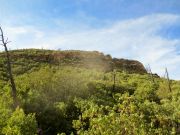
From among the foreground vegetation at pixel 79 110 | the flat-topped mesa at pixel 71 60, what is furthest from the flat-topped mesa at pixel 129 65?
the foreground vegetation at pixel 79 110

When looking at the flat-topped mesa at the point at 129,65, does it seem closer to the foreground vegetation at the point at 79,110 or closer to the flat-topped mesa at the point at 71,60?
the flat-topped mesa at the point at 71,60

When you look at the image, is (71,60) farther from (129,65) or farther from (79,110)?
(79,110)

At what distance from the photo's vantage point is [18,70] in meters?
85.5

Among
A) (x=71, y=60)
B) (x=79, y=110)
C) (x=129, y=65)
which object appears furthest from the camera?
(x=129, y=65)

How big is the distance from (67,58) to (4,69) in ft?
110

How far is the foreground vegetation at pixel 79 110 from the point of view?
64.7 feet

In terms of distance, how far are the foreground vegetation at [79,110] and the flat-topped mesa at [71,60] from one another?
17.5 meters

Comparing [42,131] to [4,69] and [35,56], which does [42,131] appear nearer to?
[4,69]

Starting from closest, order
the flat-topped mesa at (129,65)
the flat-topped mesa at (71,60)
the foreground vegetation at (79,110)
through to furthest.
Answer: the foreground vegetation at (79,110) → the flat-topped mesa at (71,60) → the flat-topped mesa at (129,65)

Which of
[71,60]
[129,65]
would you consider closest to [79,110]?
[71,60]

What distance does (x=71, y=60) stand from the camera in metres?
112

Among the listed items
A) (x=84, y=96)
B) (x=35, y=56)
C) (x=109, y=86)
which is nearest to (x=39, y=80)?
(x=84, y=96)

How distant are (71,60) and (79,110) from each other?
209ft

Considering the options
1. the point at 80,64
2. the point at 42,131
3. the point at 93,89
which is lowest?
the point at 42,131
